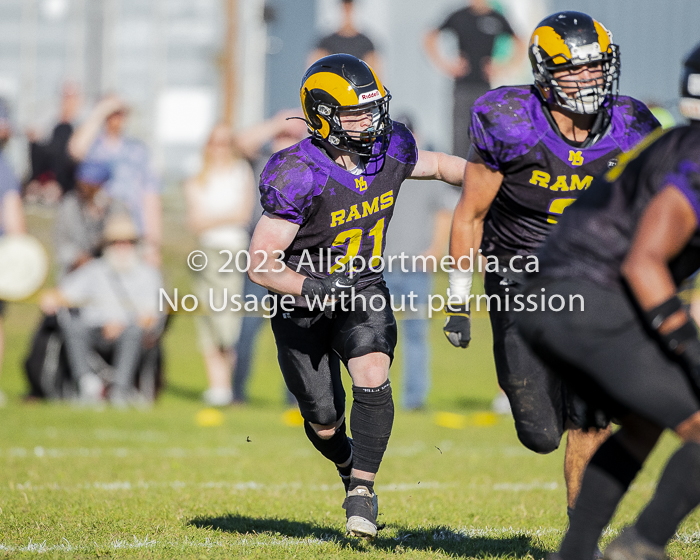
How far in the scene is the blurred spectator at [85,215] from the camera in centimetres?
998

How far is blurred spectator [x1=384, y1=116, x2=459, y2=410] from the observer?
9.12 meters

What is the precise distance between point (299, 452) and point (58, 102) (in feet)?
47.0

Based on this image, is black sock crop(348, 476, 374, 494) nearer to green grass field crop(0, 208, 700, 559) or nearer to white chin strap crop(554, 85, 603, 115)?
green grass field crop(0, 208, 700, 559)

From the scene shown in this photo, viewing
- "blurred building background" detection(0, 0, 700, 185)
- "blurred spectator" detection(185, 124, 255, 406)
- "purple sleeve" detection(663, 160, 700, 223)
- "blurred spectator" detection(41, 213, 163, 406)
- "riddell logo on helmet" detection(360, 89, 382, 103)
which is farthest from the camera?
"blurred building background" detection(0, 0, 700, 185)

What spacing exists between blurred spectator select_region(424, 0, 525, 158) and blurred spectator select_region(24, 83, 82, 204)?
14.8 feet

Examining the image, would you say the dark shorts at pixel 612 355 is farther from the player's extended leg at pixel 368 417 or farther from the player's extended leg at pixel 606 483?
the player's extended leg at pixel 368 417

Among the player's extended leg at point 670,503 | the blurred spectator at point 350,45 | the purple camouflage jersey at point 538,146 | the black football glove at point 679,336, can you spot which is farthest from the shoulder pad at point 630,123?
the blurred spectator at point 350,45

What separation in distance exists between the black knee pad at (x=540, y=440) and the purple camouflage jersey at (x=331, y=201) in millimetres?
925

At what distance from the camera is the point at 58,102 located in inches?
770

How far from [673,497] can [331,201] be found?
1890 millimetres

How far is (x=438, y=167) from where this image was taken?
4430 mm

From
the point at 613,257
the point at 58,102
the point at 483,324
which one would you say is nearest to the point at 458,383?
the point at 483,324

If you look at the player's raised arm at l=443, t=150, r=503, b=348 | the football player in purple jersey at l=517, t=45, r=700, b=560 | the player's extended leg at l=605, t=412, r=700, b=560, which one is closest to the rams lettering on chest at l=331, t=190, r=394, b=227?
the player's raised arm at l=443, t=150, r=503, b=348

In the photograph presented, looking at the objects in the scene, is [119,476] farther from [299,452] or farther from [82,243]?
[82,243]
